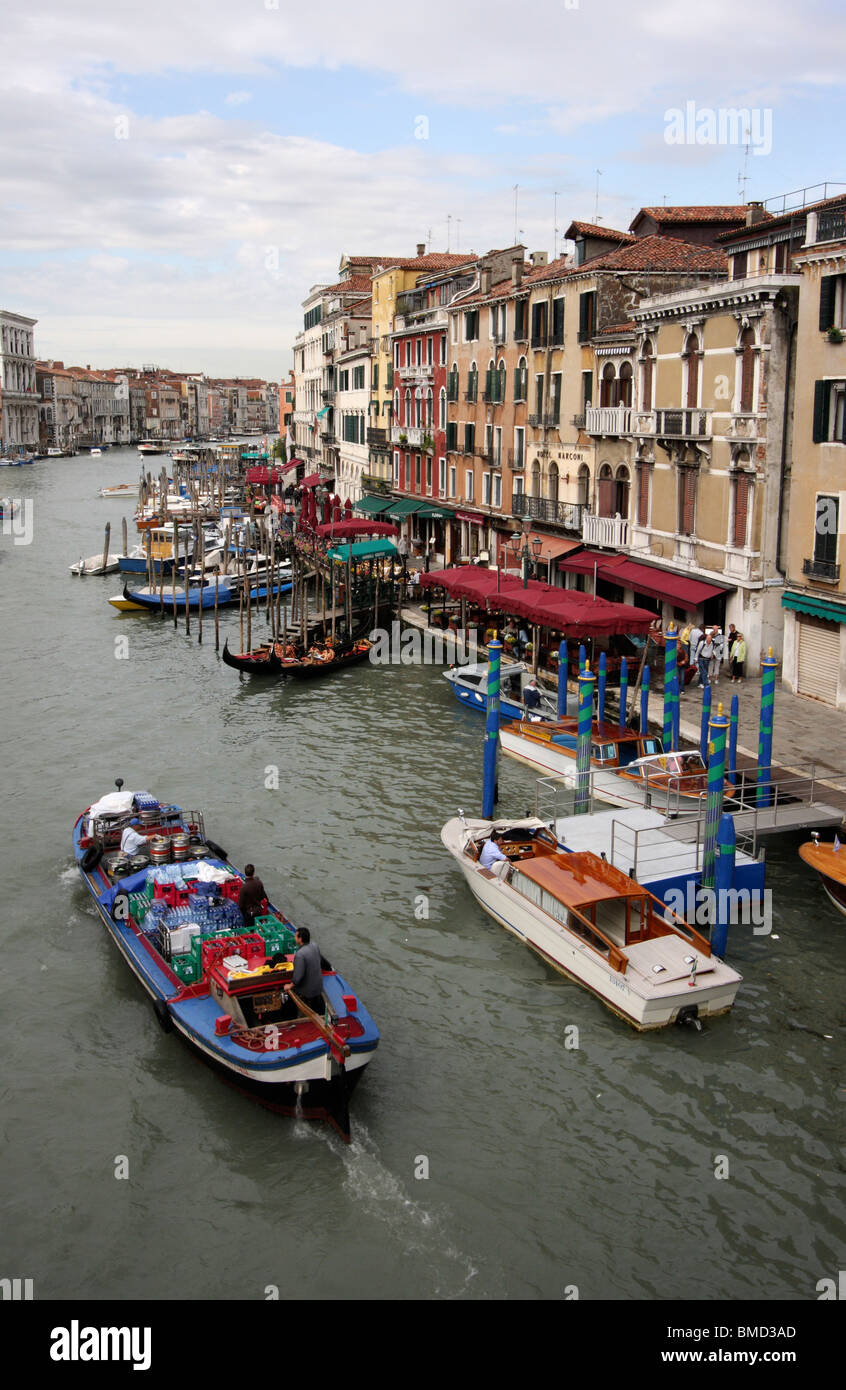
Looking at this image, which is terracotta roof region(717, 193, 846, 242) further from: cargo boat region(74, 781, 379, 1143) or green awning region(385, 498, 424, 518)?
green awning region(385, 498, 424, 518)

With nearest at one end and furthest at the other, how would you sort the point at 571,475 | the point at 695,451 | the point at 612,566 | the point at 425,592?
the point at 695,451 < the point at 612,566 < the point at 571,475 < the point at 425,592

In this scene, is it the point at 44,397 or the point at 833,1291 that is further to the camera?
the point at 44,397

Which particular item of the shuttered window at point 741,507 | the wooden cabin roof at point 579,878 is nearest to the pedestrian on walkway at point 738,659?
the shuttered window at point 741,507

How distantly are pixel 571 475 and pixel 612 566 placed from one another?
458cm

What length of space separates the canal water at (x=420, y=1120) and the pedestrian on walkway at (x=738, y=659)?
6.32 meters

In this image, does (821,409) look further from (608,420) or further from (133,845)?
(133,845)

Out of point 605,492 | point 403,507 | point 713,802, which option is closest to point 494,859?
point 713,802

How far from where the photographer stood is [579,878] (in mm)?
14617

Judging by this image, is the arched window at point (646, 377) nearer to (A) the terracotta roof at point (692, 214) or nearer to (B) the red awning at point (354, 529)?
(A) the terracotta roof at point (692, 214)

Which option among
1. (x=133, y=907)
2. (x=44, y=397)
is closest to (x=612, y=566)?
(x=133, y=907)

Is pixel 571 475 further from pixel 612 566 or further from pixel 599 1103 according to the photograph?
pixel 599 1103

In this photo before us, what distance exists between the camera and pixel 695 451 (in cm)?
2606

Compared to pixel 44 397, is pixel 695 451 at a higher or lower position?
lower
